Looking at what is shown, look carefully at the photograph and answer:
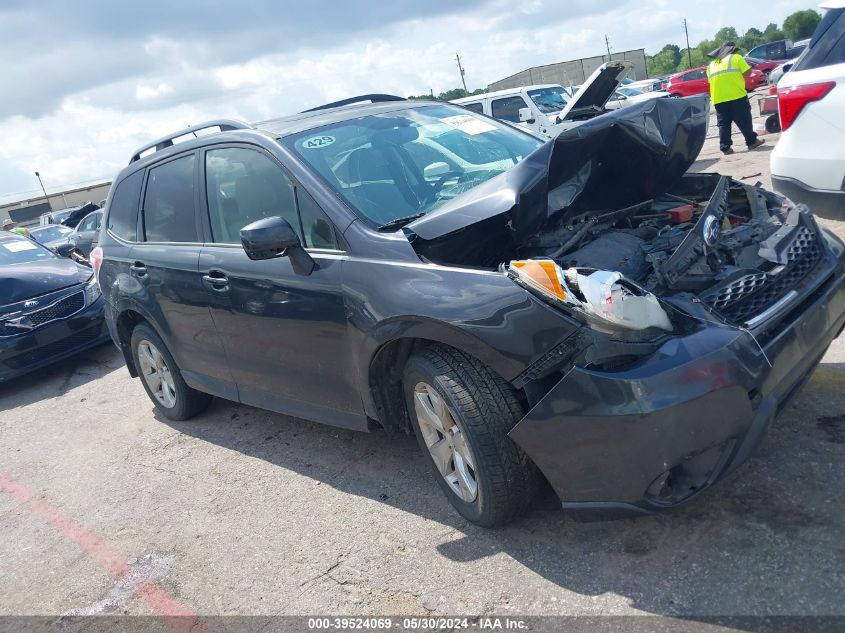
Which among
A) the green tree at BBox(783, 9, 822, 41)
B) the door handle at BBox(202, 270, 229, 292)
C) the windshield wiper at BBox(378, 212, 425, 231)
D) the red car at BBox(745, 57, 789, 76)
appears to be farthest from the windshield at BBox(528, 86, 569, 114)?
the green tree at BBox(783, 9, 822, 41)

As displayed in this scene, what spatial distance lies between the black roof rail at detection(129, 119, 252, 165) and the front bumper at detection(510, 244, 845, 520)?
2.63m

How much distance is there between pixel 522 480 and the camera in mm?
3010

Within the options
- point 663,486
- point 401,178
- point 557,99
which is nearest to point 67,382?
point 401,178

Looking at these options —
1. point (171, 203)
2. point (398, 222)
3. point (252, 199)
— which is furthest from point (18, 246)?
point (398, 222)

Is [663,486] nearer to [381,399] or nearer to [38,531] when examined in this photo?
[381,399]

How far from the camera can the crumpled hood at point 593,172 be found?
3164mm

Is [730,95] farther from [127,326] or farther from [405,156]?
[127,326]

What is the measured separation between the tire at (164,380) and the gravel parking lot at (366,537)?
203mm

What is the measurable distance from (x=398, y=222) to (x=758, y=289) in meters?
1.59

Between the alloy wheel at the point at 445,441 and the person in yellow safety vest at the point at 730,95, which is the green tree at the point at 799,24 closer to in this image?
the person in yellow safety vest at the point at 730,95

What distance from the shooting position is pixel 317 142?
3.98 meters

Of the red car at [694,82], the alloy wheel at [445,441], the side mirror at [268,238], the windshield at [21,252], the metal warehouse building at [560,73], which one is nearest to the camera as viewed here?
the alloy wheel at [445,441]

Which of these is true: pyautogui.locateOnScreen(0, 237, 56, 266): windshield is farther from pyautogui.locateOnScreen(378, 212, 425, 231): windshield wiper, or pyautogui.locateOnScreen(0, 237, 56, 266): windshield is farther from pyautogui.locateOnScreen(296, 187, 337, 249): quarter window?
pyautogui.locateOnScreen(378, 212, 425, 231): windshield wiper

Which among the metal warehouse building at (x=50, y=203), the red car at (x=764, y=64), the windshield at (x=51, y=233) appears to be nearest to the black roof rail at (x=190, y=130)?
the windshield at (x=51, y=233)
